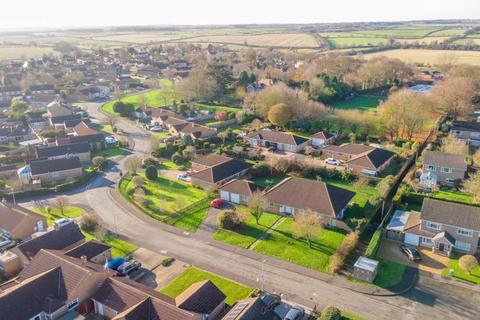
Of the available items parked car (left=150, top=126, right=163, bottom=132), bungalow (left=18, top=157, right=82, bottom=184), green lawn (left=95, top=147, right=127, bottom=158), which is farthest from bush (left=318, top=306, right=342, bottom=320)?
parked car (left=150, top=126, right=163, bottom=132)

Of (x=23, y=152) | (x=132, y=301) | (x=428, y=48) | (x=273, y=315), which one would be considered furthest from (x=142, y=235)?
(x=428, y=48)

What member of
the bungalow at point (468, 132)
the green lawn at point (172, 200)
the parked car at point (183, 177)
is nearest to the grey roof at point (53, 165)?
the green lawn at point (172, 200)

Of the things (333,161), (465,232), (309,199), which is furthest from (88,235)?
(333,161)

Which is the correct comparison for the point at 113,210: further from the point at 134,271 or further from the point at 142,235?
the point at 134,271

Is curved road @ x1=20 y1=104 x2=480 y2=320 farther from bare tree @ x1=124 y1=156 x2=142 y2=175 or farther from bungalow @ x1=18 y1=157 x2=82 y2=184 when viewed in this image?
bungalow @ x1=18 y1=157 x2=82 y2=184

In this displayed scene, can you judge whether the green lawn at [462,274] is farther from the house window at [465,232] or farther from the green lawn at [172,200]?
the green lawn at [172,200]

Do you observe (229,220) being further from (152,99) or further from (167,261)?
(152,99)
